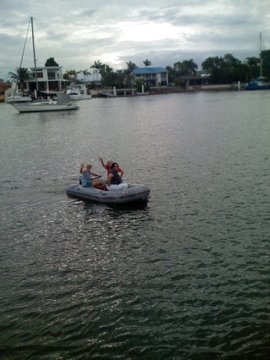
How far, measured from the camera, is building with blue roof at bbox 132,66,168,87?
17912cm

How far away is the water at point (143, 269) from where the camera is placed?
854 centimetres

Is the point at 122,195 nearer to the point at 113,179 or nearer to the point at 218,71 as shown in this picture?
the point at 113,179

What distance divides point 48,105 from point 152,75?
341ft

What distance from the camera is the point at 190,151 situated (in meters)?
30.4

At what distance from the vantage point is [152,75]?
182125 millimetres

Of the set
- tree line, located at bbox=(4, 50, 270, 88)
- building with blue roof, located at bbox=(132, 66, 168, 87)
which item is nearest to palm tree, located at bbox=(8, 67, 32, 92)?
tree line, located at bbox=(4, 50, 270, 88)

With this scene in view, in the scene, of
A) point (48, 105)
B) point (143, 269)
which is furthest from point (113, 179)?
point (48, 105)

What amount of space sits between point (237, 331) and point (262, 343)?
1.80ft

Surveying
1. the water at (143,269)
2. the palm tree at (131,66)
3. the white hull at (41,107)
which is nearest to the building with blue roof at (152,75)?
the palm tree at (131,66)

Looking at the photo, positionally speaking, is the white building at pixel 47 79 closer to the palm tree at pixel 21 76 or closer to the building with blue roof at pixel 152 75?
the palm tree at pixel 21 76

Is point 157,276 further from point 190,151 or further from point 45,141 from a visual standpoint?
point 45,141

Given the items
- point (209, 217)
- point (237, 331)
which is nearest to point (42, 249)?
point (209, 217)

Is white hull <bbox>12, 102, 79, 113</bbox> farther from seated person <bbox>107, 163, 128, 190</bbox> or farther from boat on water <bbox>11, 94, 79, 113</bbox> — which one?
seated person <bbox>107, 163, 128, 190</bbox>

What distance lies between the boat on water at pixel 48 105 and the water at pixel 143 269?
63669mm
